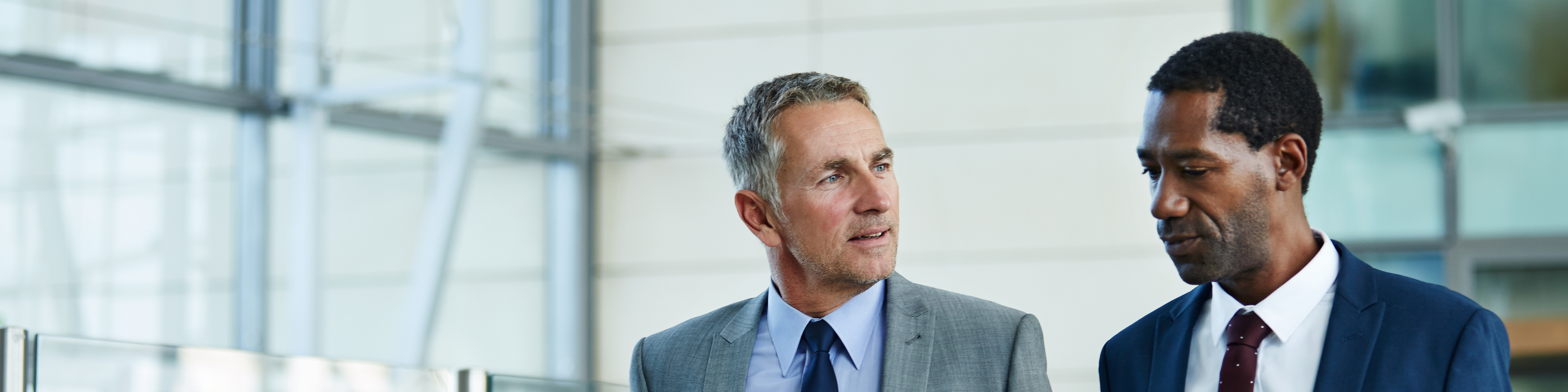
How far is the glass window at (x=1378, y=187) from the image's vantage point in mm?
5777

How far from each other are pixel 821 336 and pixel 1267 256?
1.94 ft

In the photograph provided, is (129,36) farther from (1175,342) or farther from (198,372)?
(1175,342)

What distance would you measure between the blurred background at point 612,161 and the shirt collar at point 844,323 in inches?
118

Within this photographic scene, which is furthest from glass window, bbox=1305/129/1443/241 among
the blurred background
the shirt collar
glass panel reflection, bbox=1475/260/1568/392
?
the shirt collar

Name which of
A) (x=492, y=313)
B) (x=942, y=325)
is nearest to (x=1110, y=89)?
(x=492, y=313)

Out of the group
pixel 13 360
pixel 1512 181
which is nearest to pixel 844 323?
pixel 13 360

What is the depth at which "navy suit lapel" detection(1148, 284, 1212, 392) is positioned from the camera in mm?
1713

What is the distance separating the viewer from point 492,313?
22.0 ft

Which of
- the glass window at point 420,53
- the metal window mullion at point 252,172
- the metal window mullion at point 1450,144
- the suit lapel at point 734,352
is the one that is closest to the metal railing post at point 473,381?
the suit lapel at point 734,352

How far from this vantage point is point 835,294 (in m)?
1.79

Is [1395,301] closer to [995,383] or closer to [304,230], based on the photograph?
[995,383]

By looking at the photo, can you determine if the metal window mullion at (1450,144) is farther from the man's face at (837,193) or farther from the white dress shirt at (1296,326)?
the man's face at (837,193)

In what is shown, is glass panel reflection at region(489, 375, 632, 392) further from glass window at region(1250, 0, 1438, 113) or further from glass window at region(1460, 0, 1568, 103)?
glass window at region(1460, 0, 1568, 103)

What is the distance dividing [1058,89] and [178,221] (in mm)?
4066
